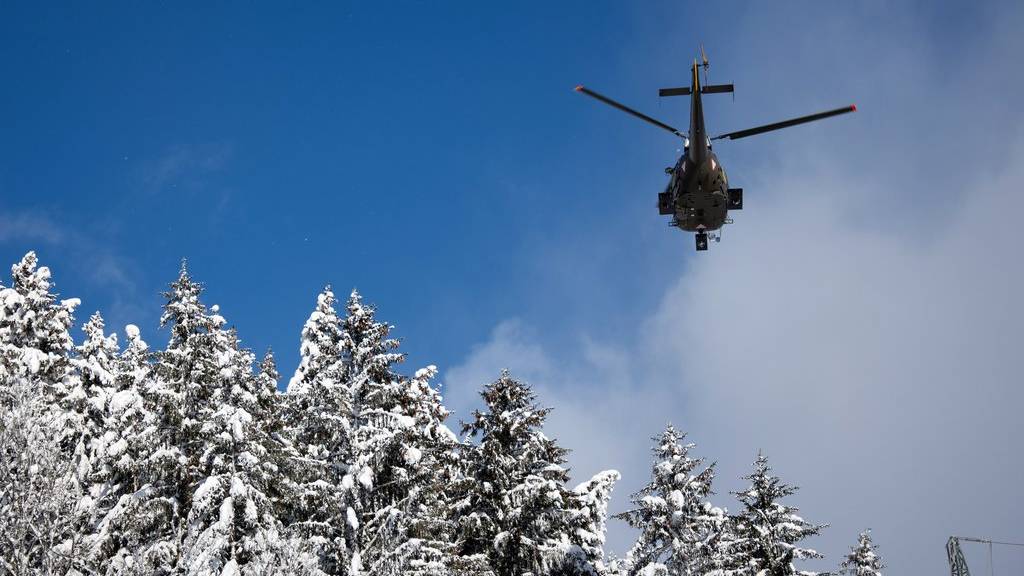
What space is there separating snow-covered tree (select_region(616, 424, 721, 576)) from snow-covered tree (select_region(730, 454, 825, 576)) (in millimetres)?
1359

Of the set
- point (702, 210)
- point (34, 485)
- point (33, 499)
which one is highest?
point (702, 210)

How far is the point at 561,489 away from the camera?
29.1 meters

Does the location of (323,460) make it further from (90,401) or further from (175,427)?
(90,401)

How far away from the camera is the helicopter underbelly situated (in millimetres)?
33406

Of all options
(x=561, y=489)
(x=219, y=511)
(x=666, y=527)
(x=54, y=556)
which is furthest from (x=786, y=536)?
(x=54, y=556)

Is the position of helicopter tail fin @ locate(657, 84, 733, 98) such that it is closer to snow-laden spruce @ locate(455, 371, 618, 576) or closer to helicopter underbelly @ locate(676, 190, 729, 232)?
helicopter underbelly @ locate(676, 190, 729, 232)

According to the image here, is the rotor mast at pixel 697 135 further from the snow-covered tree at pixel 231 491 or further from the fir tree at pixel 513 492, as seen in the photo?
the snow-covered tree at pixel 231 491

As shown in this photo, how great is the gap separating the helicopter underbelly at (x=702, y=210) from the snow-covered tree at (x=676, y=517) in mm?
8511

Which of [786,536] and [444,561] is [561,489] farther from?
[786,536]

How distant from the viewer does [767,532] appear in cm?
3300

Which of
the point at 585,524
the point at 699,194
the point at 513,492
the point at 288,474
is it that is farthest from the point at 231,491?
the point at 699,194

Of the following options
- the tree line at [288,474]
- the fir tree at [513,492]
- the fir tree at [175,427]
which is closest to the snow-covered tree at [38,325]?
the tree line at [288,474]

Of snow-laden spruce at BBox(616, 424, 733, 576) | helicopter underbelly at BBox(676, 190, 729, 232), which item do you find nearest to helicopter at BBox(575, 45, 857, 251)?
helicopter underbelly at BBox(676, 190, 729, 232)

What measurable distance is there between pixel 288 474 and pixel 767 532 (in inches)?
725
